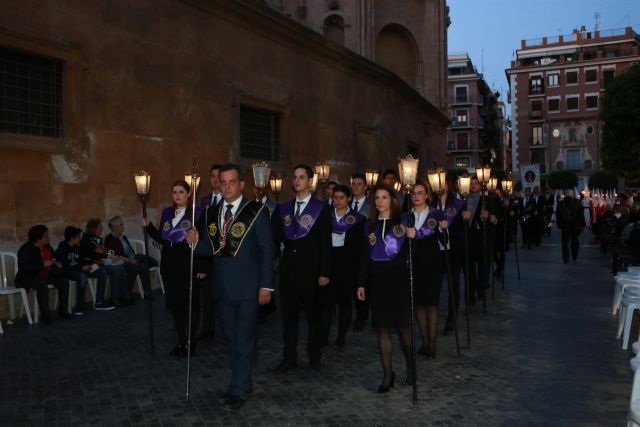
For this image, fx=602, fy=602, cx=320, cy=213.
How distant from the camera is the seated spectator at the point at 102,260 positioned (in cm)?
1011

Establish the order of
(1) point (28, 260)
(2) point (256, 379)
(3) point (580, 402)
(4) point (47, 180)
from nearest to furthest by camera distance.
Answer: (3) point (580, 402), (2) point (256, 379), (1) point (28, 260), (4) point (47, 180)

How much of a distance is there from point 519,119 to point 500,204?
68.7 metres

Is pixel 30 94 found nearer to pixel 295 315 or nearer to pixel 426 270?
pixel 295 315

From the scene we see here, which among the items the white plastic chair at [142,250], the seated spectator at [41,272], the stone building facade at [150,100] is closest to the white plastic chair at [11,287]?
the seated spectator at [41,272]

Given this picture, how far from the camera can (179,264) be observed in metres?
7.15

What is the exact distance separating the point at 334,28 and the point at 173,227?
21.4 m

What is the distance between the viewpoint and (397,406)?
5.21m

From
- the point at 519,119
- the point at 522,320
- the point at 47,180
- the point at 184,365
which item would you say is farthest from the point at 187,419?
the point at 519,119

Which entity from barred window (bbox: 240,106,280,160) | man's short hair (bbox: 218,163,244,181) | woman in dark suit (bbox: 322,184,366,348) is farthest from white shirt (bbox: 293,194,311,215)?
barred window (bbox: 240,106,280,160)

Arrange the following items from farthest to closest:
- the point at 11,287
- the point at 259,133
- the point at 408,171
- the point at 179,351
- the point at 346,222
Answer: the point at 259,133, the point at 11,287, the point at 346,222, the point at 179,351, the point at 408,171

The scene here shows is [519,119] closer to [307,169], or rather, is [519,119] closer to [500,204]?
[500,204]

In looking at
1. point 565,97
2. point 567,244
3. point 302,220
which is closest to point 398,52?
point 567,244

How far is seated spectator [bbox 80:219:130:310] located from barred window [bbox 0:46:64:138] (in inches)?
71.3

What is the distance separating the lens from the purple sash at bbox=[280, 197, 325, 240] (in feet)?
21.0
